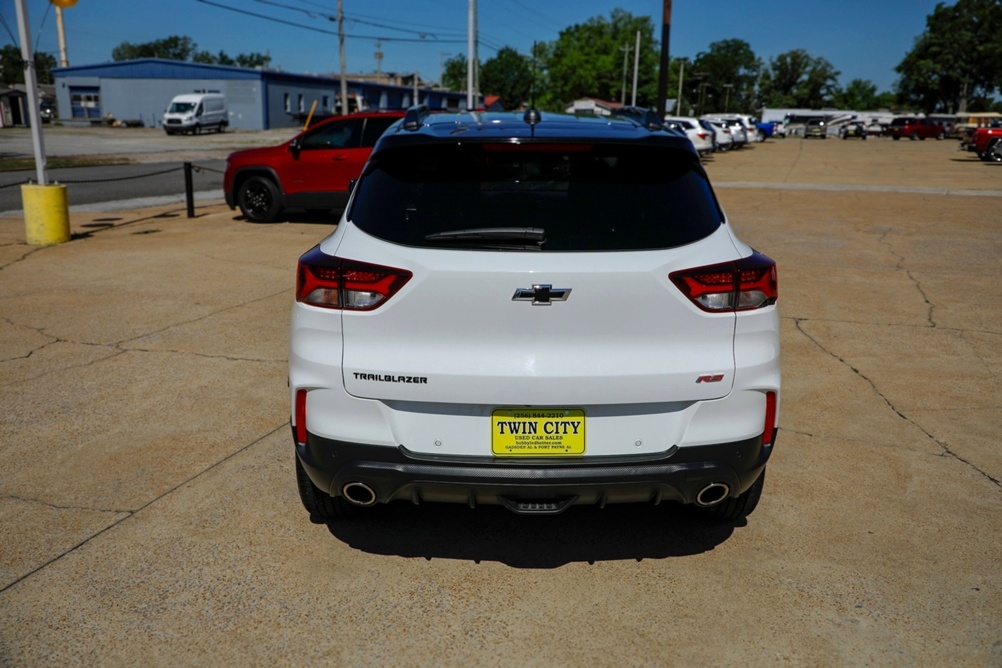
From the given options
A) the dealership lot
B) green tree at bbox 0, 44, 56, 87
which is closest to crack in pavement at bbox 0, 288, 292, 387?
the dealership lot

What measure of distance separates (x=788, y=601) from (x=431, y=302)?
1.80 metres

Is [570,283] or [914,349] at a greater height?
[570,283]

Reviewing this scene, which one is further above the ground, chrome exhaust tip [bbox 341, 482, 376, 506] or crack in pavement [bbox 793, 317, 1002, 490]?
chrome exhaust tip [bbox 341, 482, 376, 506]

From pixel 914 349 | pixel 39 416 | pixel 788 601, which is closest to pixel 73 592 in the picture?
pixel 39 416

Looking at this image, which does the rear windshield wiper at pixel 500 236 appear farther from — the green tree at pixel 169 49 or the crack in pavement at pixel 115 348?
the green tree at pixel 169 49

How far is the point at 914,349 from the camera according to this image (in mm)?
6945

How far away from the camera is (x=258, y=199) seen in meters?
14.0

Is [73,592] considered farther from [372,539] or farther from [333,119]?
[333,119]

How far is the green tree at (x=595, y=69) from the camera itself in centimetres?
13675

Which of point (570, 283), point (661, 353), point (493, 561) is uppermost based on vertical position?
point (570, 283)

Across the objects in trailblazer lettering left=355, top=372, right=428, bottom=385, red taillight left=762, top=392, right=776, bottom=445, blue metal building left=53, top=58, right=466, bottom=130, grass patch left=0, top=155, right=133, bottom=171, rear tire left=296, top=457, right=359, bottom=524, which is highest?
blue metal building left=53, top=58, right=466, bottom=130

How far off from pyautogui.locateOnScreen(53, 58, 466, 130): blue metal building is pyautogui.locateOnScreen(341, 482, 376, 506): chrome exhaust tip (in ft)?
222

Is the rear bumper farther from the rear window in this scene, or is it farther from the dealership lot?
the rear window

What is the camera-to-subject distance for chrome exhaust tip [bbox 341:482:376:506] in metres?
3.15
